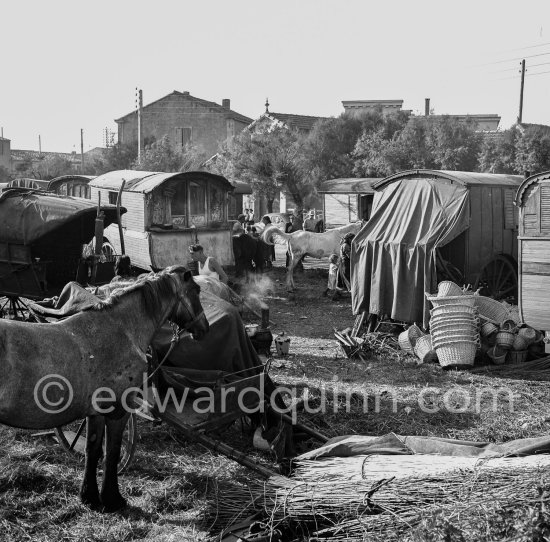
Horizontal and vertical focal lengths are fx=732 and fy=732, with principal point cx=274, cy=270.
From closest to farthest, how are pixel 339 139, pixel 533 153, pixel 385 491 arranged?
pixel 385 491
pixel 533 153
pixel 339 139

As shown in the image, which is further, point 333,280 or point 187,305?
point 333,280

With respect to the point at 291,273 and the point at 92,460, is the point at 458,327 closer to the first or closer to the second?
the point at 92,460

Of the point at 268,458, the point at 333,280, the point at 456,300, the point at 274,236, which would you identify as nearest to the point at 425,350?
the point at 456,300

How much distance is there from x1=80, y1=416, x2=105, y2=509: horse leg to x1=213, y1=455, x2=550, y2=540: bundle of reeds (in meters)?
1.36

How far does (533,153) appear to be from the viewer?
83.1ft

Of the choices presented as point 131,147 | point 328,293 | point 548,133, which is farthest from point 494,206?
point 131,147

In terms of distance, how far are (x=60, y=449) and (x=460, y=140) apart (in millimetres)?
24904

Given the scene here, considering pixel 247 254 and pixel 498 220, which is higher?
pixel 498 220

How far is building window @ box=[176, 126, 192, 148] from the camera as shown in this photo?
46719 millimetres

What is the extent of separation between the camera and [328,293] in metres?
16.0

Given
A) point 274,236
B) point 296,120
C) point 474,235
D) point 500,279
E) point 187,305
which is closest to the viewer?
point 187,305

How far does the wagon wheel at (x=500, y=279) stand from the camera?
1251cm

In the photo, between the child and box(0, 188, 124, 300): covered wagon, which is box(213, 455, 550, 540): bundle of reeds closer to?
box(0, 188, 124, 300): covered wagon

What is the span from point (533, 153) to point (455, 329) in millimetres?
17563
